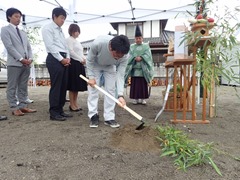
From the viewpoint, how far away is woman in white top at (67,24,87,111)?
12.2ft

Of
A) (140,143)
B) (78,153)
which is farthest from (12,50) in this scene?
(140,143)

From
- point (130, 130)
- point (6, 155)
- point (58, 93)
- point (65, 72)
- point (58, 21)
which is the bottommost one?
point (6, 155)

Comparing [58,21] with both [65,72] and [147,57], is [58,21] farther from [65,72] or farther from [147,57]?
[147,57]

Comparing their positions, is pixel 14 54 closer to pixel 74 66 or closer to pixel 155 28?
pixel 74 66

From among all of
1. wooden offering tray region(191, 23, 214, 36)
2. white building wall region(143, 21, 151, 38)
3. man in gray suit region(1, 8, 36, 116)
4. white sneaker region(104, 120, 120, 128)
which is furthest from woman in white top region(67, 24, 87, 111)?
white building wall region(143, 21, 151, 38)

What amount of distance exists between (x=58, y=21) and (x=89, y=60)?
0.80 meters

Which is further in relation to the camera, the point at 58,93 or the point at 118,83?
the point at 58,93

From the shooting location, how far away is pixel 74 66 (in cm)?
377

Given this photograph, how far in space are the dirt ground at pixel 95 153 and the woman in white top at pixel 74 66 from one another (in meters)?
0.93

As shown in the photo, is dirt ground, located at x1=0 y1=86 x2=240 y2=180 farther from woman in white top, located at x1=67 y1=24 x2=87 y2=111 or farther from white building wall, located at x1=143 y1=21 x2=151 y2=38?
white building wall, located at x1=143 y1=21 x2=151 y2=38

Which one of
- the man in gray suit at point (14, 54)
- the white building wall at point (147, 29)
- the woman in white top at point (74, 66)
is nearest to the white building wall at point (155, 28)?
the white building wall at point (147, 29)

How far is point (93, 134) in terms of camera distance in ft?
Result: 8.05

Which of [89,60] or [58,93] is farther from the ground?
[89,60]

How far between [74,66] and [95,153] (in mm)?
2075
